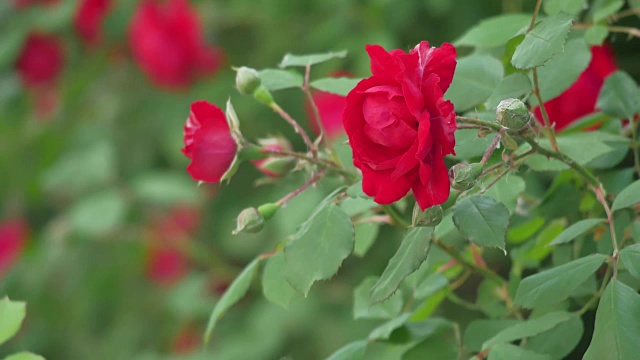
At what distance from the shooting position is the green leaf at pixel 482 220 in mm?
386

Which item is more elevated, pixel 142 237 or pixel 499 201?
pixel 499 201

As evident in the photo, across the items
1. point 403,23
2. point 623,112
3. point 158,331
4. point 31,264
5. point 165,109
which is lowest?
point 158,331

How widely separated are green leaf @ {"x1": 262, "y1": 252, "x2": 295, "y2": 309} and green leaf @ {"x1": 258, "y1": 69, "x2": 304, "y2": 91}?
0.08 meters

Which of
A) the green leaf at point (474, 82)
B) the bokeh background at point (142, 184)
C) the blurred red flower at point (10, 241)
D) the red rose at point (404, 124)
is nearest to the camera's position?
the red rose at point (404, 124)

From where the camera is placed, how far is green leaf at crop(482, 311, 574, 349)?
430mm

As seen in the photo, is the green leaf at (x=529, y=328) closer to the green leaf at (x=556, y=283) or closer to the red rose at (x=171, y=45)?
the green leaf at (x=556, y=283)

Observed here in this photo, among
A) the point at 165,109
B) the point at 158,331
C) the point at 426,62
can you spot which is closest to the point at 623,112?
the point at 426,62

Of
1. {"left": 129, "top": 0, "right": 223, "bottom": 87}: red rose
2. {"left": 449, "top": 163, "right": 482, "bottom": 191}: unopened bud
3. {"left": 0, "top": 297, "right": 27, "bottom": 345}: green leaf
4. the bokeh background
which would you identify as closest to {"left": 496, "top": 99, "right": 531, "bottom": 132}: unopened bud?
{"left": 449, "top": 163, "right": 482, "bottom": 191}: unopened bud

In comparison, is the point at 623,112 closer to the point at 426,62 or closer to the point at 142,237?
the point at 426,62

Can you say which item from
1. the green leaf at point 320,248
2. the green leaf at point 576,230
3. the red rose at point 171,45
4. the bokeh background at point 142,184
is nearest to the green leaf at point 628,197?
the green leaf at point 576,230

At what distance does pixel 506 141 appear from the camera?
1.28 ft

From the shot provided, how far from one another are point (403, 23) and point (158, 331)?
0.64 meters

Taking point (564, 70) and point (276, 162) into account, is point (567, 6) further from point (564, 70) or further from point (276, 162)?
point (276, 162)

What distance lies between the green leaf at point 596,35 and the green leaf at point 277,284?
0.20 meters
